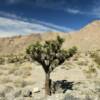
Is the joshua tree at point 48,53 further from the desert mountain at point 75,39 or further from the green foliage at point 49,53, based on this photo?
the desert mountain at point 75,39

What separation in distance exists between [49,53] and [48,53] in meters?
0.13

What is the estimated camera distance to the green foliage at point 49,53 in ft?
73.8

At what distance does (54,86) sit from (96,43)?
9153 cm

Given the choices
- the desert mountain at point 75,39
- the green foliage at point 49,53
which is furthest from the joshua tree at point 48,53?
the desert mountain at point 75,39

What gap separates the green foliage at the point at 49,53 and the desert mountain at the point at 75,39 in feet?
234

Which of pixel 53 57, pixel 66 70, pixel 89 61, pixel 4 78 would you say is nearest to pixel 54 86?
pixel 53 57

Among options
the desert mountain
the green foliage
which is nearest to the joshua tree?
the green foliage

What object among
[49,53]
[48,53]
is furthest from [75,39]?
[48,53]

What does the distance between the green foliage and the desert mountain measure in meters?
71.4

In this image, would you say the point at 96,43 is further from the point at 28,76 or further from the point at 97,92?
the point at 97,92

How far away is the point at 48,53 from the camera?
75.4ft

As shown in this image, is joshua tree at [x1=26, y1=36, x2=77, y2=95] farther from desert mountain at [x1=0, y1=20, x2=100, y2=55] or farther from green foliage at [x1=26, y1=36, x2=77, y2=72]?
desert mountain at [x1=0, y1=20, x2=100, y2=55]

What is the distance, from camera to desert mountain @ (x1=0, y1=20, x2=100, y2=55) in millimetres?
116700

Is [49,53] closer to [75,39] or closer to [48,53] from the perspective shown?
[48,53]
